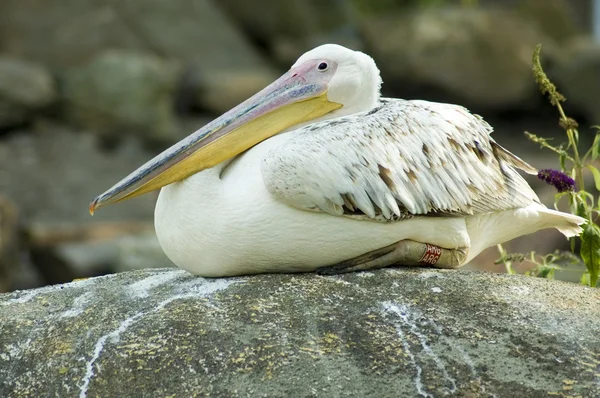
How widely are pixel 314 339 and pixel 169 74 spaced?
25.7 feet

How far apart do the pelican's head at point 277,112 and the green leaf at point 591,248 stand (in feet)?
3.22

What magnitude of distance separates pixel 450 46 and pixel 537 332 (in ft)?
26.9

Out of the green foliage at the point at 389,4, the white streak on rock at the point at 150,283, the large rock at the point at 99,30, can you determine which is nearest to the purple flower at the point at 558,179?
the white streak on rock at the point at 150,283

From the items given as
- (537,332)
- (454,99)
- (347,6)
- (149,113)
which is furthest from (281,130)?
(347,6)

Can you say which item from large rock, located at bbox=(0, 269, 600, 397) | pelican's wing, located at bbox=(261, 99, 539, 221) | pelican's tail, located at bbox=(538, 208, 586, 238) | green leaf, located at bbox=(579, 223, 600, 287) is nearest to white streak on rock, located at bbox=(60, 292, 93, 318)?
large rock, located at bbox=(0, 269, 600, 397)

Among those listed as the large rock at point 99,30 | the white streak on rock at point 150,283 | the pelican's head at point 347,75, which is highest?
the large rock at point 99,30

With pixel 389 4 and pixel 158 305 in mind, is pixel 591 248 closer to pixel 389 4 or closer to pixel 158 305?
pixel 158 305

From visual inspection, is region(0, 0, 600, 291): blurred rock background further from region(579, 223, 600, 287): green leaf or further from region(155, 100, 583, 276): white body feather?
region(155, 100, 583, 276): white body feather

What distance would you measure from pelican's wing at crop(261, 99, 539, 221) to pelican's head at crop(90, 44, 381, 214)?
0.14 m

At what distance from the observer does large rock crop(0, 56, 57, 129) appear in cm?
1028

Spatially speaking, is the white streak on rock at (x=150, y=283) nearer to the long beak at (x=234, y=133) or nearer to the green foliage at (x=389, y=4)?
the long beak at (x=234, y=133)

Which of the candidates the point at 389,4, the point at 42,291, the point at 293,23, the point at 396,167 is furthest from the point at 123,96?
the point at 396,167

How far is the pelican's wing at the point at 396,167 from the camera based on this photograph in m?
3.41

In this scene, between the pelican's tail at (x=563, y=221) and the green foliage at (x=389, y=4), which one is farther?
the green foliage at (x=389, y=4)
